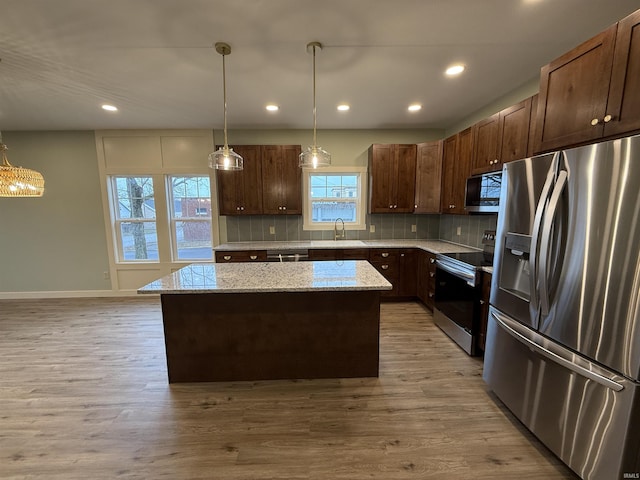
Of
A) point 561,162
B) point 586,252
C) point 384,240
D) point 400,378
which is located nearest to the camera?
point 586,252

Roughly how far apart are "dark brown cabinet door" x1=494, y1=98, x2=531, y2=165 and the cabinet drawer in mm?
3032

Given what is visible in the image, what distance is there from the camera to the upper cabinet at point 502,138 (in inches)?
88.5

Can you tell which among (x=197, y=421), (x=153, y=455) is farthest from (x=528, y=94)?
(x=153, y=455)

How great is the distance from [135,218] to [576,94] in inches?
214

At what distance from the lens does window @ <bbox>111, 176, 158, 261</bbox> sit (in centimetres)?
424

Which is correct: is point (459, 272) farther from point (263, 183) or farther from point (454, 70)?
point (263, 183)

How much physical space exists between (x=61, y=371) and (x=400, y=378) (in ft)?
10.1

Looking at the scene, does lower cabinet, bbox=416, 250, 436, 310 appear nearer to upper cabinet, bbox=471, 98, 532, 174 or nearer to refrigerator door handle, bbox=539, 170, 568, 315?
upper cabinet, bbox=471, 98, 532, 174

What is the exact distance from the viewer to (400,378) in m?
2.21

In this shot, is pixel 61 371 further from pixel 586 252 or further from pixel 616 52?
pixel 616 52

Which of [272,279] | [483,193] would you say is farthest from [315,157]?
[483,193]

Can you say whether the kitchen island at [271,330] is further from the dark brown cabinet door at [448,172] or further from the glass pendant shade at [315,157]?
the dark brown cabinet door at [448,172]

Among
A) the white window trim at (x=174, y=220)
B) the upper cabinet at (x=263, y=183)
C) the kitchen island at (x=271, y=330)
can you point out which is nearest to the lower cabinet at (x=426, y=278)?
the kitchen island at (x=271, y=330)

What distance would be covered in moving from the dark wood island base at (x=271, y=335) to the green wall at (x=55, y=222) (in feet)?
11.0
